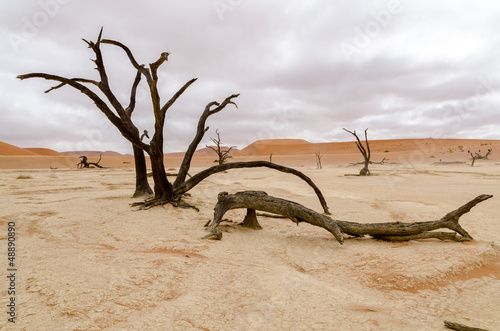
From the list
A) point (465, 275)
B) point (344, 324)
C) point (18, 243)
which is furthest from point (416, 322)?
point (18, 243)

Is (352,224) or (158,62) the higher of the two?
(158,62)

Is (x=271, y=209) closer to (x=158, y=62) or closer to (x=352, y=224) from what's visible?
(x=352, y=224)

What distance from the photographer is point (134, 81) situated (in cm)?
751

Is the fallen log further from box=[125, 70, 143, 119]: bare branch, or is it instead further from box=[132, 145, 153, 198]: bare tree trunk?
box=[125, 70, 143, 119]: bare branch

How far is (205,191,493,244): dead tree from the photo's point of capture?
3654mm

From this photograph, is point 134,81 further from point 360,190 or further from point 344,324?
point 360,190

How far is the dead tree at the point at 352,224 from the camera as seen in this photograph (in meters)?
3.65

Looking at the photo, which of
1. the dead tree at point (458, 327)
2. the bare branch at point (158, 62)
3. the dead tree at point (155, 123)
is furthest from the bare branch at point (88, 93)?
the dead tree at point (458, 327)

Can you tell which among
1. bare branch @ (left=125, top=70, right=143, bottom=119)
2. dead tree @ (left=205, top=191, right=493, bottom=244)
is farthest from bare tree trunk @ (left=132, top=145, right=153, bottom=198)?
dead tree @ (left=205, top=191, right=493, bottom=244)

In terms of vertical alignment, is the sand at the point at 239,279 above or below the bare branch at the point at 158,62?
below

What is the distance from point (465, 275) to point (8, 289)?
13.4 ft

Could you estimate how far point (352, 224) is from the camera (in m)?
4.00

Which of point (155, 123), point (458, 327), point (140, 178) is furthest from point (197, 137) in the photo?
point (458, 327)

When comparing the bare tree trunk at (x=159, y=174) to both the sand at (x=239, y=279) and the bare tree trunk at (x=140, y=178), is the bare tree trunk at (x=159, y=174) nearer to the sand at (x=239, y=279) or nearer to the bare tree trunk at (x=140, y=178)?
the sand at (x=239, y=279)
